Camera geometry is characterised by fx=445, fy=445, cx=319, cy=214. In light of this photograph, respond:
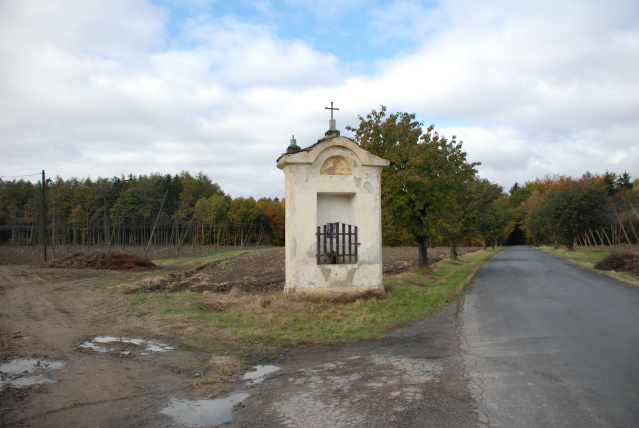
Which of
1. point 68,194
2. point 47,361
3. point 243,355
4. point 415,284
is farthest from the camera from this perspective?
point 68,194

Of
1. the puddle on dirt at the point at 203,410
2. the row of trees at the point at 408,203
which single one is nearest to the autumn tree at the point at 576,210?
the row of trees at the point at 408,203

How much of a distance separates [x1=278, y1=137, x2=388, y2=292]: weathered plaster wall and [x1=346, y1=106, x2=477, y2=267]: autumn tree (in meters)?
5.04

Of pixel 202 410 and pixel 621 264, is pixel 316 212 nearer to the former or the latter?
pixel 202 410

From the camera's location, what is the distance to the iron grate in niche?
42.9 ft

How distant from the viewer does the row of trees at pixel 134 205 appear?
52.6 meters

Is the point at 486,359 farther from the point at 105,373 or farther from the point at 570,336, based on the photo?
the point at 105,373

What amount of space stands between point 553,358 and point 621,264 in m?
19.0

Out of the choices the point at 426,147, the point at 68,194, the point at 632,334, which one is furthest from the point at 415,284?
the point at 68,194

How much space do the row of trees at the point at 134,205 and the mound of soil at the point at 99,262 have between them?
2384 centimetres

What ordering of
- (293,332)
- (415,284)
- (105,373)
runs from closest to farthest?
(105,373) < (293,332) < (415,284)

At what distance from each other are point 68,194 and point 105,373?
206 ft

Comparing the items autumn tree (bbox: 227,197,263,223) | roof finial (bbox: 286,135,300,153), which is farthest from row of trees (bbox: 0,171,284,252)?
roof finial (bbox: 286,135,300,153)

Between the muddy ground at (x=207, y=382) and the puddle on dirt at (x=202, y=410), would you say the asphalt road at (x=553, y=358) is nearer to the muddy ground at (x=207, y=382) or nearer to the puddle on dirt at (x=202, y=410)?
the muddy ground at (x=207, y=382)

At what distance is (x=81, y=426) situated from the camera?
171 inches
